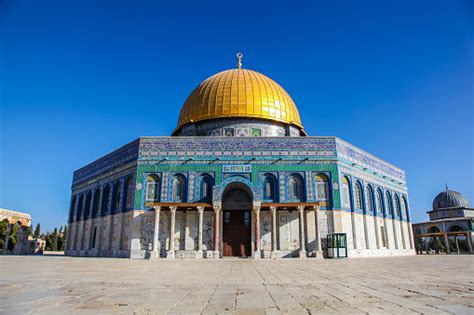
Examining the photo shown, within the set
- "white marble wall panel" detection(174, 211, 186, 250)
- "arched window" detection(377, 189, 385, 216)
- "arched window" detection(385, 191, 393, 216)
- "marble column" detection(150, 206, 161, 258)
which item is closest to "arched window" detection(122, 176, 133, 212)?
"marble column" detection(150, 206, 161, 258)

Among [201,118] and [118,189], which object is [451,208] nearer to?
[201,118]

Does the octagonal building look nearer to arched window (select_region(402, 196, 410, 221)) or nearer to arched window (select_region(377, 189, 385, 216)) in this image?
arched window (select_region(377, 189, 385, 216))

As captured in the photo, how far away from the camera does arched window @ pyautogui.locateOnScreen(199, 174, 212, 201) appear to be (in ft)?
68.8

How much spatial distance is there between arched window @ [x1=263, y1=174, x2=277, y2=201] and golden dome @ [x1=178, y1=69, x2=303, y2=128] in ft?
18.0

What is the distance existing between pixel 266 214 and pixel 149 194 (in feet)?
25.0

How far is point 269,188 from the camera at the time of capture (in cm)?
2123

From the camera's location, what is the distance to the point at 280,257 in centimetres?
1964

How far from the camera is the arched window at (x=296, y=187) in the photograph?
69.3 feet

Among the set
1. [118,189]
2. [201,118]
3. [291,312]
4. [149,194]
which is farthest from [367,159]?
[291,312]

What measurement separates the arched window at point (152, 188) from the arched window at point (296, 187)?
8.56 meters

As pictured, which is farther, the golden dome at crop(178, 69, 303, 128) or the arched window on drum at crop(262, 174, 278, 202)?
the golden dome at crop(178, 69, 303, 128)

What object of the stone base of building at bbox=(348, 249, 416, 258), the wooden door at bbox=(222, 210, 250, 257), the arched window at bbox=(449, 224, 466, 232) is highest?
the arched window at bbox=(449, 224, 466, 232)

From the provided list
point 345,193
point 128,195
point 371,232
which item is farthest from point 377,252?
point 128,195

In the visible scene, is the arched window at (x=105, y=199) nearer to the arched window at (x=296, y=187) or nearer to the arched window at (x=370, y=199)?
the arched window at (x=296, y=187)
